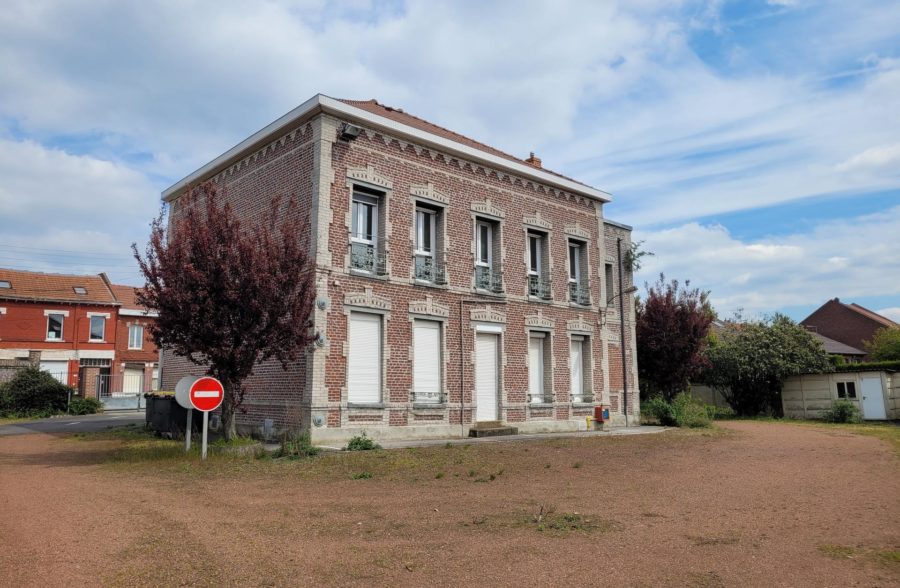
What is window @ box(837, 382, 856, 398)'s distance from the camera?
25.0 m

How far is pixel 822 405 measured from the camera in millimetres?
25547

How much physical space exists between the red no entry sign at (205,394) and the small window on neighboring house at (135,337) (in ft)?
105

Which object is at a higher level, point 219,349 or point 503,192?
point 503,192

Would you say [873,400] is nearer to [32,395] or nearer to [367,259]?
[367,259]

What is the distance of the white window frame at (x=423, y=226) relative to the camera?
53.1ft

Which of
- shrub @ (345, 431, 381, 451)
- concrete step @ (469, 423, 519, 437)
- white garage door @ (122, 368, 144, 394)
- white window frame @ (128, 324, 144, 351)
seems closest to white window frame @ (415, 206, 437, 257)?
concrete step @ (469, 423, 519, 437)

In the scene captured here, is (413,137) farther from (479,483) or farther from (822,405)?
(822,405)

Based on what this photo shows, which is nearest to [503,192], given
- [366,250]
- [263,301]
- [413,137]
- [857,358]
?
[413,137]

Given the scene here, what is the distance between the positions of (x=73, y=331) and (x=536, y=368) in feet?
94.8

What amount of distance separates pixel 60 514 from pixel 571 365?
48.5 feet

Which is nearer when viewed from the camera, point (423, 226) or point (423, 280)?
point (423, 280)

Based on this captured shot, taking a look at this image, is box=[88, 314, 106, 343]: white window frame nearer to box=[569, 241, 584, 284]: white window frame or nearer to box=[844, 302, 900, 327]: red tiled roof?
box=[569, 241, 584, 284]: white window frame

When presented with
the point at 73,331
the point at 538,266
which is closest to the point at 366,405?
the point at 538,266

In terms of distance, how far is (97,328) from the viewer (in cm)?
3684
